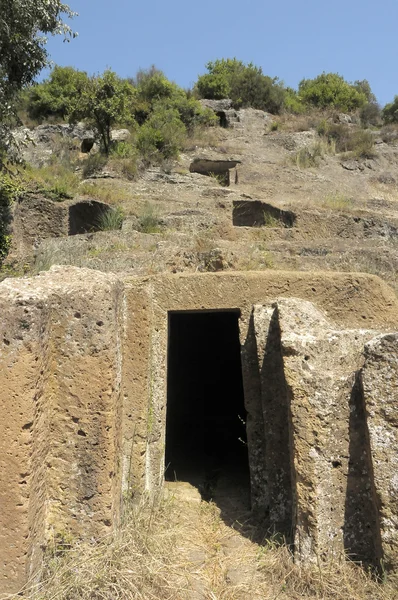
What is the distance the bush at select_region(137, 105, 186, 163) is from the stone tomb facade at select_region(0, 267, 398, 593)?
12.2 meters

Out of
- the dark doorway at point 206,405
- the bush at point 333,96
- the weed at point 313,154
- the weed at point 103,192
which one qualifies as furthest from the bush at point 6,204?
the bush at point 333,96

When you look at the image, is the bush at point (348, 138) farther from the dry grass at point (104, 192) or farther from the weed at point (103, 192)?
the weed at point (103, 192)

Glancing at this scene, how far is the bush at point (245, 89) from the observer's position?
2628cm

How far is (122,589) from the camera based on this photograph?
297cm

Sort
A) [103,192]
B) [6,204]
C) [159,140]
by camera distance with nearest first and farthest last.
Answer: [6,204], [103,192], [159,140]

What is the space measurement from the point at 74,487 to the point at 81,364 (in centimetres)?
76

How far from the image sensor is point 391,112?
90.6 feet

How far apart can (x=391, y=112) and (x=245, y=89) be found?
7.62 m

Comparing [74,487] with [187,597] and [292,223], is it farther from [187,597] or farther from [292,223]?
[292,223]

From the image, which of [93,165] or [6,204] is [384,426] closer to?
[6,204]

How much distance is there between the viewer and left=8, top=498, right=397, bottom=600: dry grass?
9.82 ft

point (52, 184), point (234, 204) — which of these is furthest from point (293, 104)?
point (52, 184)

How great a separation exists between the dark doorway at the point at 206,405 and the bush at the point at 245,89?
63.9ft

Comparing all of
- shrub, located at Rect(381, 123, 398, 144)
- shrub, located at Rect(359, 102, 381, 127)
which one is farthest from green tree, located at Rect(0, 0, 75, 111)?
shrub, located at Rect(359, 102, 381, 127)
